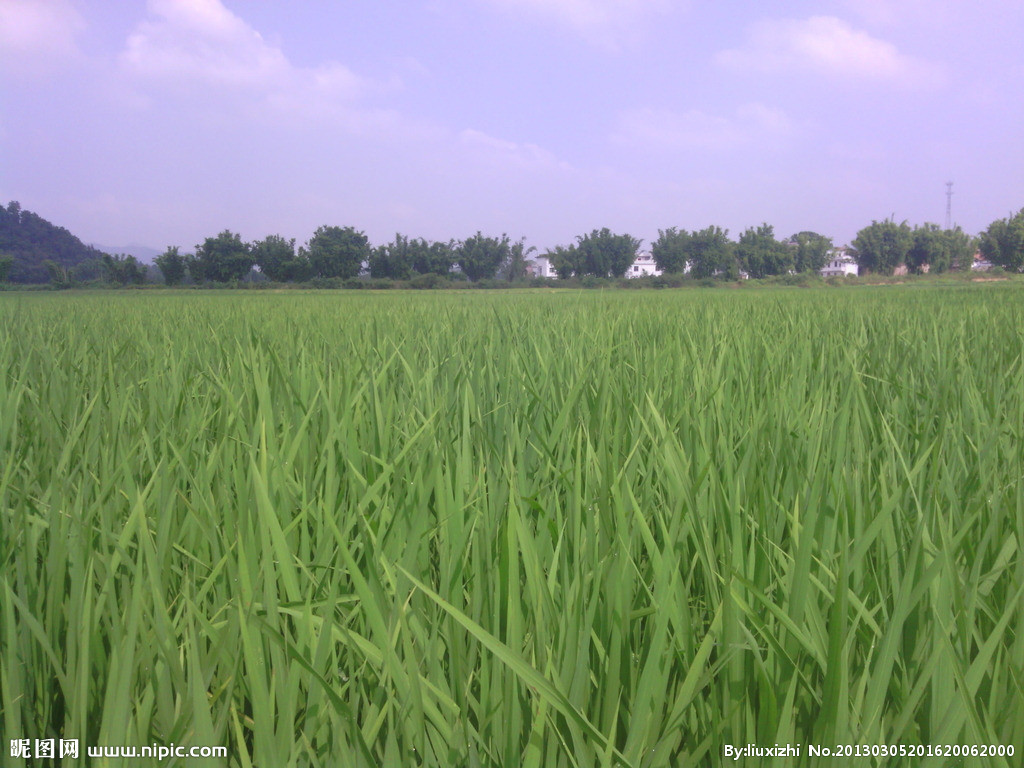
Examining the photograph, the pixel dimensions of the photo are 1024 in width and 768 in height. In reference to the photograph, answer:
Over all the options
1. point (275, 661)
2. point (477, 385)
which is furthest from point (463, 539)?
point (477, 385)

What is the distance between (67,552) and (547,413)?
2.57ft

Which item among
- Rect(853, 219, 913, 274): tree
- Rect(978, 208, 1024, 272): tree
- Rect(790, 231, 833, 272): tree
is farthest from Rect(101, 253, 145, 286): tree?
Rect(978, 208, 1024, 272): tree

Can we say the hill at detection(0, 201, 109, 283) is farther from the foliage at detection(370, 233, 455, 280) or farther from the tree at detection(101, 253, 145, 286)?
the foliage at detection(370, 233, 455, 280)

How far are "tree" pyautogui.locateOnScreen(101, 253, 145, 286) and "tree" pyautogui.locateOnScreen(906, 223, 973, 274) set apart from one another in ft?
199

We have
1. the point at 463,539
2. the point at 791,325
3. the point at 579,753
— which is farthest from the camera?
the point at 791,325

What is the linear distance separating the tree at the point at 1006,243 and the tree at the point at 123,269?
6246 centimetres

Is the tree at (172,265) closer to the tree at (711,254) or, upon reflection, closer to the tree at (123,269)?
the tree at (123,269)

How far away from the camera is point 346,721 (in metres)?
0.47

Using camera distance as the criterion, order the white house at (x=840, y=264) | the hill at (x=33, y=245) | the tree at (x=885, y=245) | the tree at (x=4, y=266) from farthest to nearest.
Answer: the white house at (x=840, y=264) < the tree at (x=885, y=245) < the hill at (x=33, y=245) < the tree at (x=4, y=266)

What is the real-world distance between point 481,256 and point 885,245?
36.0 m

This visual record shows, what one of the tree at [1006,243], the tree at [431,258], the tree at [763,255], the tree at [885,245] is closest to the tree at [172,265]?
the tree at [431,258]

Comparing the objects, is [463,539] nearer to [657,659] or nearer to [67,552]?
[657,659]

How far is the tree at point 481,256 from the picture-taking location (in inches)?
1916

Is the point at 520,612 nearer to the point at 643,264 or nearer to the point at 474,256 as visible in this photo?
the point at 474,256
